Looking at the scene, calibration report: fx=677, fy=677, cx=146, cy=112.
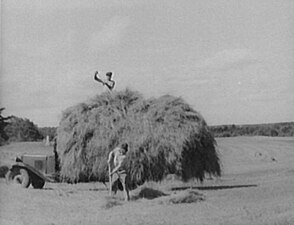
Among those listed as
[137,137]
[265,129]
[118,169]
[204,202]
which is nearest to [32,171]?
[118,169]

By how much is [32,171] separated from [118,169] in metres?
0.64

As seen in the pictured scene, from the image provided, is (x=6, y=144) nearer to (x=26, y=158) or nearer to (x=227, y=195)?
(x=26, y=158)

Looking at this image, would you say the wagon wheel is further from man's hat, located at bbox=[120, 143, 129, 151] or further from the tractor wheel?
man's hat, located at bbox=[120, 143, 129, 151]

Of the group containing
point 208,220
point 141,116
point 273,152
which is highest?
point 141,116

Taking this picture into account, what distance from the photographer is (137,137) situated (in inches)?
194

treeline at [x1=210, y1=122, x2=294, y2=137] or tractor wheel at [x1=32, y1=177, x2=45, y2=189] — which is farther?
tractor wheel at [x1=32, y1=177, x2=45, y2=189]

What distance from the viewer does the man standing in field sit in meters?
4.70

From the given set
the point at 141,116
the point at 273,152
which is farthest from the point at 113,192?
the point at 273,152

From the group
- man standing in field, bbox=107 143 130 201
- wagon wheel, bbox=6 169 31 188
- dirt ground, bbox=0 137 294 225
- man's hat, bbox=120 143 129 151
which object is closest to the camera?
dirt ground, bbox=0 137 294 225

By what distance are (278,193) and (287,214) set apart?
165mm

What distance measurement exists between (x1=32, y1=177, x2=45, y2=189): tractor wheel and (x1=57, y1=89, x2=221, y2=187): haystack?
0.20 meters

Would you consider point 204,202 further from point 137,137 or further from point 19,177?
point 19,177

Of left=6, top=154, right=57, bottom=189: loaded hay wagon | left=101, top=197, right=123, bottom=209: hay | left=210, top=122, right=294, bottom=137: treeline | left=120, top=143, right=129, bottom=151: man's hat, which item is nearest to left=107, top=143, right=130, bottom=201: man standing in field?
left=120, top=143, right=129, bottom=151: man's hat

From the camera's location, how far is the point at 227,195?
14.8ft
